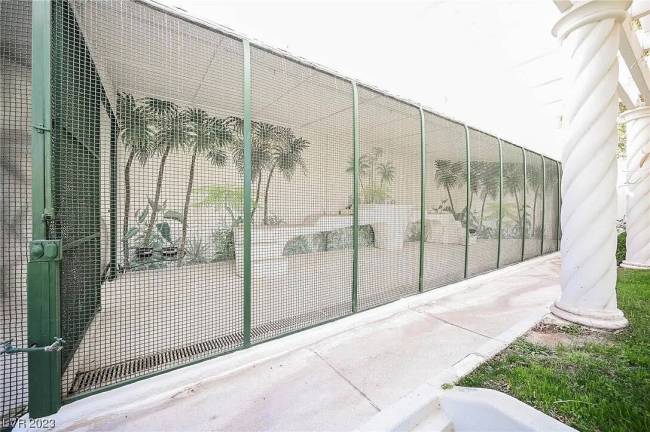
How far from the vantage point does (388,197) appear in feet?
11.1

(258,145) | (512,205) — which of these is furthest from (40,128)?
(512,205)

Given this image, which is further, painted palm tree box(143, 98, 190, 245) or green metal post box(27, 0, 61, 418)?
painted palm tree box(143, 98, 190, 245)

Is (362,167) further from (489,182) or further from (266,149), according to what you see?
(489,182)

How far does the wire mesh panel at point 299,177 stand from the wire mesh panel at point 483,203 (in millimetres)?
2639

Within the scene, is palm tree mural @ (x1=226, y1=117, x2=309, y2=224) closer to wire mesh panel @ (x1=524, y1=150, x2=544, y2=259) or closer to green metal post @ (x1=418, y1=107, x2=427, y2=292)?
green metal post @ (x1=418, y1=107, x2=427, y2=292)

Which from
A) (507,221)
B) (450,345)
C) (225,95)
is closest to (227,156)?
(225,95)

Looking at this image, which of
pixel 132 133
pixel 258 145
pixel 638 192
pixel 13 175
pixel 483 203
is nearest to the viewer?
pixel 13 175

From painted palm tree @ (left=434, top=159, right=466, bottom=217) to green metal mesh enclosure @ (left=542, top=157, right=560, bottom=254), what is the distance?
13.6 ft

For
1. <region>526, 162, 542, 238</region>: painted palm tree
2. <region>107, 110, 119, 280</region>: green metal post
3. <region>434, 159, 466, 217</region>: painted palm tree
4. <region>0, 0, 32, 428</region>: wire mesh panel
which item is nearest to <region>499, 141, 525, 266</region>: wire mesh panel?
<region>526, 162, 542, 238</region>: painted palm tree

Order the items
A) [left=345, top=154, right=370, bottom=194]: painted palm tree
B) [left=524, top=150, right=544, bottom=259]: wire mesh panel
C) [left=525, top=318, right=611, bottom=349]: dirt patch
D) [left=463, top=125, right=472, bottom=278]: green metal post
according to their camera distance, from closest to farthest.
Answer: [left=525, top=318, right=611, bottom=349]: dirt patch → [left=345, top=154, right=370, bottom=194]: painted palm tree → [left=463, top=125, right=472, bottom=278]: green metal post → [left=524, top=150, right=544, bottom=259]: wire mesh panel

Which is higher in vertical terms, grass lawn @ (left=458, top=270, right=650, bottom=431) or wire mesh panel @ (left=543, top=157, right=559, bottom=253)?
wire mesh panel @ (left=543, top=157, right=559, bottom=253)

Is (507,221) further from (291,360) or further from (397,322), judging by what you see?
(291,360)

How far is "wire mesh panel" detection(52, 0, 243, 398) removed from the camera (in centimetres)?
174

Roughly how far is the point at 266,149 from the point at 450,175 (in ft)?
10.3
